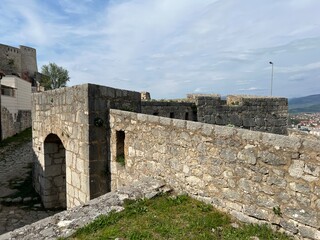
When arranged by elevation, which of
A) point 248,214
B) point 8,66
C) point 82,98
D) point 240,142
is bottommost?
point 248,214

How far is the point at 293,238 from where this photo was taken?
3330mm

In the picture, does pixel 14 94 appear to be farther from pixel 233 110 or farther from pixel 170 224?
pixel 170 224

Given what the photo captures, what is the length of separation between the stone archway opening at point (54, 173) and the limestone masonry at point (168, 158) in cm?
3

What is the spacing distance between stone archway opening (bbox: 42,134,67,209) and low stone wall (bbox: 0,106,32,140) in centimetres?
1294

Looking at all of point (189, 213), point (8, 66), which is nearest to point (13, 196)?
point (189, 213)

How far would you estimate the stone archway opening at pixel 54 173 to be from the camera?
28.4 feet

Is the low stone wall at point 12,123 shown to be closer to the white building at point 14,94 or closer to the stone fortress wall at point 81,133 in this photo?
the white building at point 14,94

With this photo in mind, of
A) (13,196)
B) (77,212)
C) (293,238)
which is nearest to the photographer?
(293,238)

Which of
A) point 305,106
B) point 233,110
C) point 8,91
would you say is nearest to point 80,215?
point 233,110

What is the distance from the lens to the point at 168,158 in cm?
509

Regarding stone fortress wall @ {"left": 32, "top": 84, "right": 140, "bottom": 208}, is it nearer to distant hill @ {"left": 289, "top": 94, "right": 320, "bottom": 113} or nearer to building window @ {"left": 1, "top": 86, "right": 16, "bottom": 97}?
building window @ {"left": 1, "top": 86, "right": 16, "bottom": 97}

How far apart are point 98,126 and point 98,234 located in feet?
9.81

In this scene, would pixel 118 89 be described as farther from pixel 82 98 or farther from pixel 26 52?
pixel 26 52

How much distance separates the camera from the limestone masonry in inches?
132
